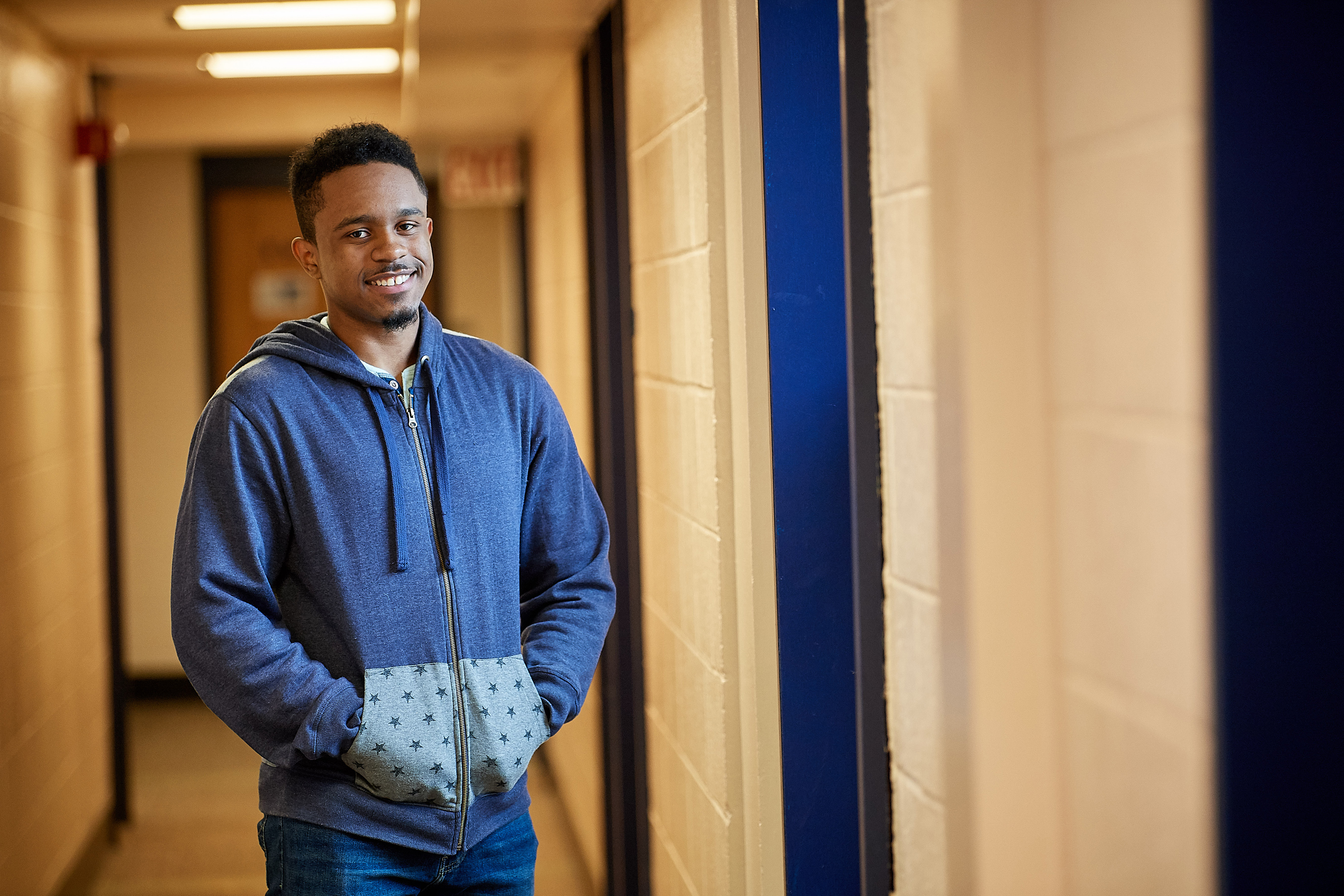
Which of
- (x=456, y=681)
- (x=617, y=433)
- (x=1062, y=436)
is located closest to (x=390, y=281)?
(x=456, y=681)

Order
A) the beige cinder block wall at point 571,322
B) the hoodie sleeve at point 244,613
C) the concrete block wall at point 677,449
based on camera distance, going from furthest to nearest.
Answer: the beige cinder block wall at point 571,322
the concrete block wall at point 677,449
the hoodie sleeve at point 244,613

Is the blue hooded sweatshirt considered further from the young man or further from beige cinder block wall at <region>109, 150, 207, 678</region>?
beige cinder block wall at <region>109, 150, 207, 678</region>

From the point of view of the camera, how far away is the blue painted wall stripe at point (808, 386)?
1.47 metres

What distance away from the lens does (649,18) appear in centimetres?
204

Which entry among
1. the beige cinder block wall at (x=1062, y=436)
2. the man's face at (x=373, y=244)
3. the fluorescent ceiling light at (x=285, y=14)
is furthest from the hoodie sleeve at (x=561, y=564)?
the fluorescent ceiling light at (x=285, y=14)

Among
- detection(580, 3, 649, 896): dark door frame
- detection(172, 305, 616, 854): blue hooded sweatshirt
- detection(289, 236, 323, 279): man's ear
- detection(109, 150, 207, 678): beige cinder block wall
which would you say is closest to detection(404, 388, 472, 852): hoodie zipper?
detection(172, 305, 616, 854): blue hooded sweatshirt

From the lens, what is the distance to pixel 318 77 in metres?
4.63

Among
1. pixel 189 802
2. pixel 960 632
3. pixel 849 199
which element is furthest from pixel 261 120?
pixel 960 632

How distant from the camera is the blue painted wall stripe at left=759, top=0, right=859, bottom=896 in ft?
4.83

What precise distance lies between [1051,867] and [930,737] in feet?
0.73

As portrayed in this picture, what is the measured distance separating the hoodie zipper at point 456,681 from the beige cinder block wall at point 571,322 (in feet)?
3.88

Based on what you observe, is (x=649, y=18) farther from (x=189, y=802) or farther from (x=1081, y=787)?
(x=189, y=802)

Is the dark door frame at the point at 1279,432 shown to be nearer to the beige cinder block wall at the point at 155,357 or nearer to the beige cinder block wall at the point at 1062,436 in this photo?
the beige cinder block wall at the point at 1062,436

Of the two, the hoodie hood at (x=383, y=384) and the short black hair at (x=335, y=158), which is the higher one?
the short black hair at (x=335, y=158)
